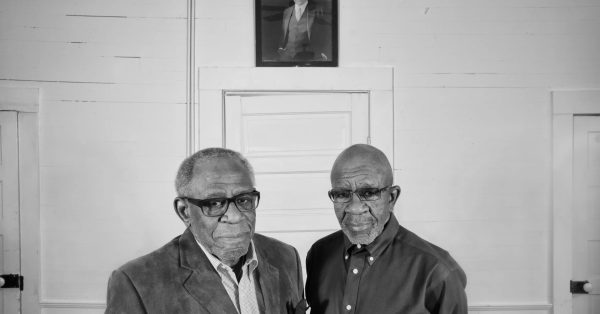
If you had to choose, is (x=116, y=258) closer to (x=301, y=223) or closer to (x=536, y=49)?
(x=301, y=223)

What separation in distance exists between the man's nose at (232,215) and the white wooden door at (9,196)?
267cm

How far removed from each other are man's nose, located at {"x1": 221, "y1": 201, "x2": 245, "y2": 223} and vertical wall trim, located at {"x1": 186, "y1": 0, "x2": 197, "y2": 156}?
203 centimetres

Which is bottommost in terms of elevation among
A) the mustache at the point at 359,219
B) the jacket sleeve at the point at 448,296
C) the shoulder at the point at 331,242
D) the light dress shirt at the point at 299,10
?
the jacket sleeve at the point at 448,296

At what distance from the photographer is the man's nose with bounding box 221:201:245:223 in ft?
5.40

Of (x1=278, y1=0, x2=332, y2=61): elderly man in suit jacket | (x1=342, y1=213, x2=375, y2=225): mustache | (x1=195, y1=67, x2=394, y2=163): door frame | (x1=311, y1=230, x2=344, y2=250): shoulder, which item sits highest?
(x1=278, y1=0, x2=332, y2=61): elderly man in suit jacket

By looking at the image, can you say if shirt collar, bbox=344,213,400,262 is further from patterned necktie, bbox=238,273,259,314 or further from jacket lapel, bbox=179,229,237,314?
jacket lapel, bbox=179,229,237,314

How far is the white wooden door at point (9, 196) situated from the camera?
11.7 feet

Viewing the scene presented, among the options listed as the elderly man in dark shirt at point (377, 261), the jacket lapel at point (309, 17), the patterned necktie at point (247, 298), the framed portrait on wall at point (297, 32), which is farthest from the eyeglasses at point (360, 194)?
the jacket lapel at point (309, 17)

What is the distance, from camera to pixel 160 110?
358 centimetres

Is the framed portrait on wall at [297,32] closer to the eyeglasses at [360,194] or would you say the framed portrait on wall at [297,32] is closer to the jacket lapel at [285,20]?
the jacket lapel at [285,20]

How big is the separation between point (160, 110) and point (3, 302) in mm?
1816

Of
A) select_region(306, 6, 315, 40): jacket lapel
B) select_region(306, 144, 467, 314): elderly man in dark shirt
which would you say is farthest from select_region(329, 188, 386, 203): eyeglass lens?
select_region(306, 6, 315, 40): jacket lapel

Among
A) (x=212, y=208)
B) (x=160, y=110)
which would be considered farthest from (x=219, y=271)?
(x=160, y=110)

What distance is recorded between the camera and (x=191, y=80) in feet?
11.7
